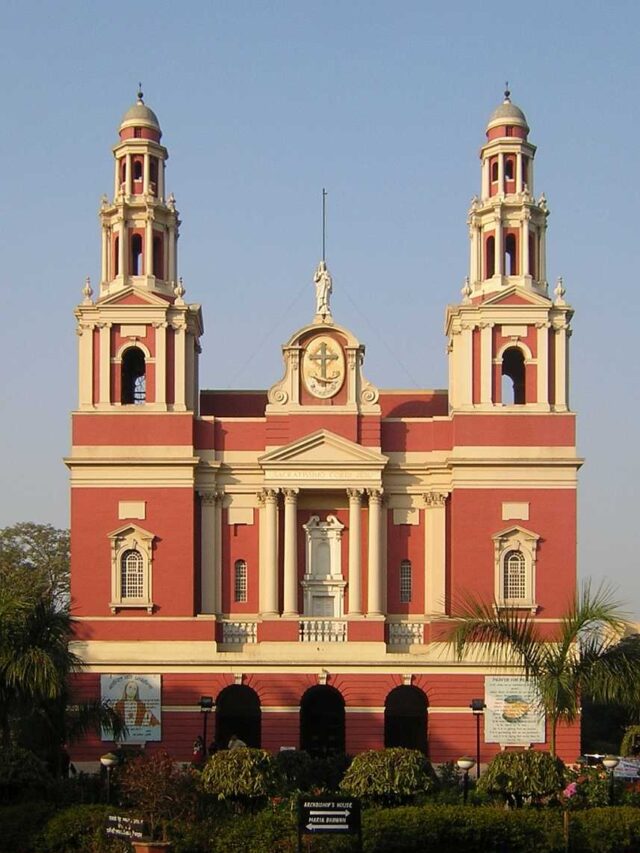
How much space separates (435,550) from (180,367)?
8699mm

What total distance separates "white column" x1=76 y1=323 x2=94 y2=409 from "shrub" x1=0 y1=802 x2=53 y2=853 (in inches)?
742

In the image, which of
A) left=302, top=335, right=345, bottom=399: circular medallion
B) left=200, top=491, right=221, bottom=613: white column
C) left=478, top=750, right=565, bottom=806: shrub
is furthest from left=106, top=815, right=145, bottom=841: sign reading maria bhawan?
left=302, top=335, right=345, bottom=399: circular medallion

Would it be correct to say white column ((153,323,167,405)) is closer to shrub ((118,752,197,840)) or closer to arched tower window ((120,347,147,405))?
arched tower window ((120,347,147,405))

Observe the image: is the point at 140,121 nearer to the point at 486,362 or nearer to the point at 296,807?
the point at 486,362

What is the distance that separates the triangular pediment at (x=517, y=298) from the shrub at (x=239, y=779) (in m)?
19.9

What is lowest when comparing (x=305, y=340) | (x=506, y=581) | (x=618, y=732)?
(x=618, y=732)

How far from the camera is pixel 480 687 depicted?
45.8 m

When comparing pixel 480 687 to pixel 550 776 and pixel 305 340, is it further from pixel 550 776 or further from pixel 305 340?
pixel 550 776

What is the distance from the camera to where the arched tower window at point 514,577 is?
4725 cm

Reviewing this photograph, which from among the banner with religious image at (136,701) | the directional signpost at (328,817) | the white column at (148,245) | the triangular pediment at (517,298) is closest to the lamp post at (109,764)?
the directional signpost at (328,817)

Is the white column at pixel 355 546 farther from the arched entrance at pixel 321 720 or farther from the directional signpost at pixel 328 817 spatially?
the directional signpost at pixel 328 817

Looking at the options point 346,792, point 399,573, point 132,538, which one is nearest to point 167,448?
point 132,538

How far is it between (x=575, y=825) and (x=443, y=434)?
19.2m

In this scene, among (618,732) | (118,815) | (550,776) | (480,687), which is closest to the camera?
(118,815)
